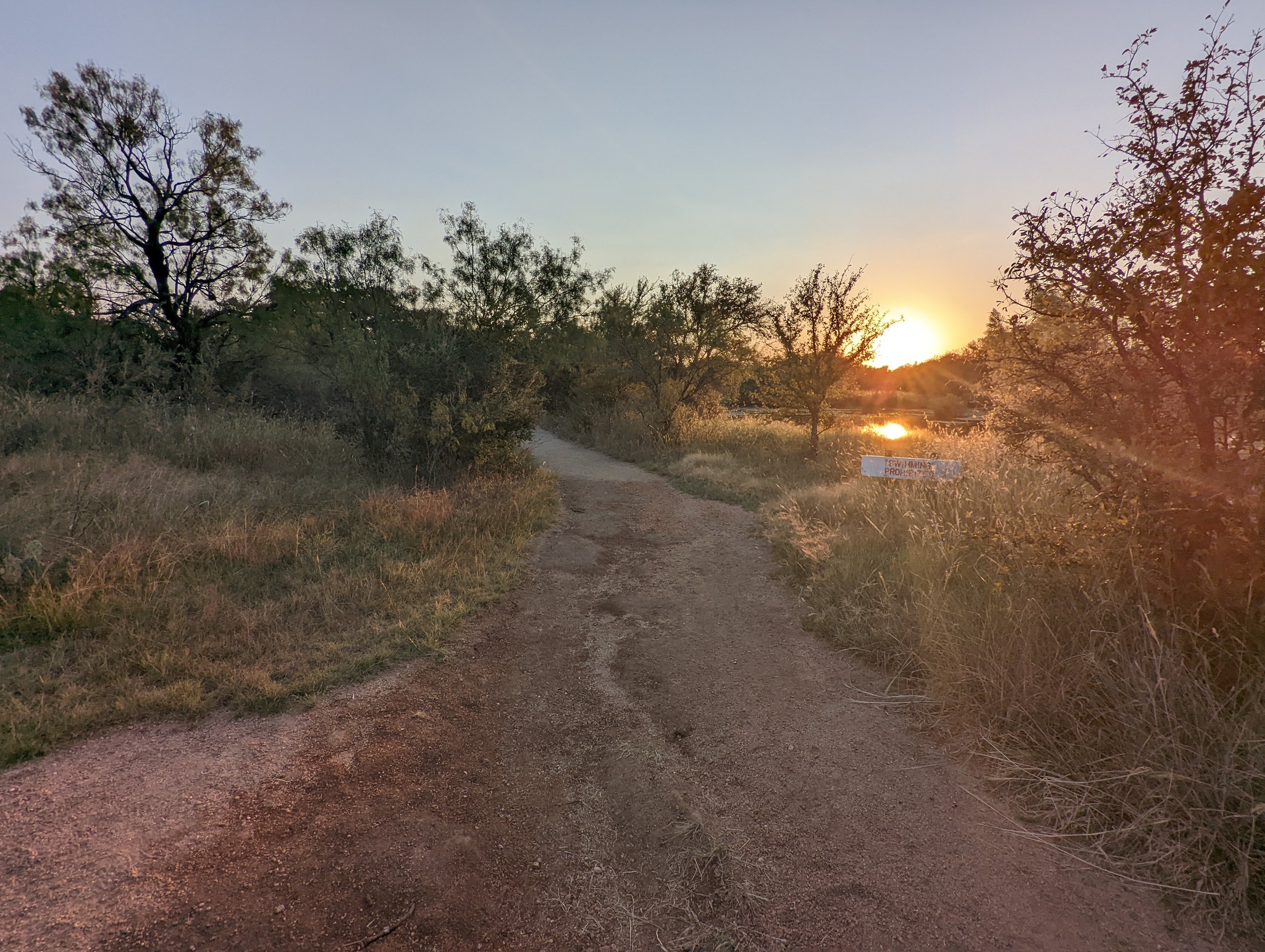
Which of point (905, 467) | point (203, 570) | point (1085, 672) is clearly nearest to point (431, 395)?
point (203, 570)

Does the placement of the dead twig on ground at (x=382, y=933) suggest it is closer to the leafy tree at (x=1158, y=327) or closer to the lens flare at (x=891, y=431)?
the leafy tree at (x=1158, y=327)

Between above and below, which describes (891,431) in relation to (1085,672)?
above

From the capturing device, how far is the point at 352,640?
14.1ft

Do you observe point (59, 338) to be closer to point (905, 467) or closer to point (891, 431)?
point (905, 467)

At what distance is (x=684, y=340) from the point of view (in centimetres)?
1783

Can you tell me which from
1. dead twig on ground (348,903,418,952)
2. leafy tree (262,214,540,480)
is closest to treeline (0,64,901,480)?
leafy tree (262,214,540,480)

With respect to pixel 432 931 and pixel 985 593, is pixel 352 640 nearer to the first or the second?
pixel 432 931

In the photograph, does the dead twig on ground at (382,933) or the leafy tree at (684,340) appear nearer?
the dead twig on ground at (382,933)

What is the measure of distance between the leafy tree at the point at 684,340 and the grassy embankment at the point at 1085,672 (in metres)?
11.9

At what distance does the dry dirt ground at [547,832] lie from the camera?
209 centimetres

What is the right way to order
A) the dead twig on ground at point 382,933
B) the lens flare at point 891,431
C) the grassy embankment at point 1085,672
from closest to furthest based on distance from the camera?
the dead twig on ground at point 382,933 < the grassy embankment at point 1085,672 < the lens flare at point 891,431

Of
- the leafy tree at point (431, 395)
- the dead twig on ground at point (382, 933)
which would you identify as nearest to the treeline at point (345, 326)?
the leafy tree at point (431, 395)

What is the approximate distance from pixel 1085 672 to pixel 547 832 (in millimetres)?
2950

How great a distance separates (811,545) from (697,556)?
4.68ft
